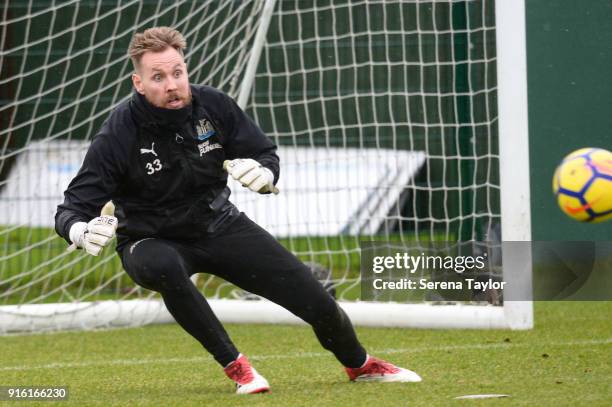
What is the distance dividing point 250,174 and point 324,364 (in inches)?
61.5

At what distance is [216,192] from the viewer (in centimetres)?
504

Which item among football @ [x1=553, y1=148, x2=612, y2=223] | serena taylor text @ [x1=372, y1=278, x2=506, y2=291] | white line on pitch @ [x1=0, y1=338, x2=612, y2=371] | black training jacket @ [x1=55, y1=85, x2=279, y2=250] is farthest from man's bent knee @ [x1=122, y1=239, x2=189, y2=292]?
serena taylor text @ [x1=372, y1=278, x2=506, y2=291]

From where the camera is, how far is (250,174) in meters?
4.61

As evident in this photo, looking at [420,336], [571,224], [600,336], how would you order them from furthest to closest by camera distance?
[571,224] < [420,336] < [600,336]

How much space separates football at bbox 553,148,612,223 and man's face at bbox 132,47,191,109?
166 centimetres

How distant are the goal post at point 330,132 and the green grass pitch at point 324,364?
0.33 m

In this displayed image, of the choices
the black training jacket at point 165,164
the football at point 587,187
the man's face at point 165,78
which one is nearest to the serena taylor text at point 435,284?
the football at point 587,187

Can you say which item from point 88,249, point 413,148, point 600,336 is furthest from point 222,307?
point 88,249

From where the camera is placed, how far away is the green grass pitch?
470 cm

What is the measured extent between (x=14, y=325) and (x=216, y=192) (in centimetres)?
275

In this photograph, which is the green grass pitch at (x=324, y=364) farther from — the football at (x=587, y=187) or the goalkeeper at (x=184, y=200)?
the football at (x=587, y=187)

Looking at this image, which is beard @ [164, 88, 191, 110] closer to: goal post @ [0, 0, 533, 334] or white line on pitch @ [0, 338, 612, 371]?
white line on pitch @ [0, 338, 612, 371]

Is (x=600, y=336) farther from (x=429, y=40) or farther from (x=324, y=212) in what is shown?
(x=324, y=212)

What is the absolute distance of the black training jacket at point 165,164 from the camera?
479cm
